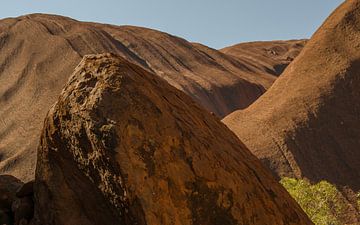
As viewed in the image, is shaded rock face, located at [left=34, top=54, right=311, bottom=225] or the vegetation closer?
shaded rock face, located at [left=34, top=54, right=311, bottom=225]

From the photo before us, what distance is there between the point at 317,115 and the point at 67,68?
3694 cm

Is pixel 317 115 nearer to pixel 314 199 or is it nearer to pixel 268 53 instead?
pixel 314 199

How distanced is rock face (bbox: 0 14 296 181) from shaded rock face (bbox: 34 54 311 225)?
1716 inches

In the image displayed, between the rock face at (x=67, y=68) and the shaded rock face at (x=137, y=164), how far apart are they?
43581mm

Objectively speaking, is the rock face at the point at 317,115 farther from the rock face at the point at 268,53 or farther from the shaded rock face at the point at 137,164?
the rock face at the point at 268,53

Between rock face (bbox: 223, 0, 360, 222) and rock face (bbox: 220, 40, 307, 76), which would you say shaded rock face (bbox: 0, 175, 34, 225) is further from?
rock face (bbox: 220, 40, 307, 76)

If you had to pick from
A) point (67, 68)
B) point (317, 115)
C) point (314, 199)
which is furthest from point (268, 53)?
point (314, 199)

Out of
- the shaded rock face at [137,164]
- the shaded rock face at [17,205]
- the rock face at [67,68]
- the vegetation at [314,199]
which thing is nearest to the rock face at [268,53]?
the rock face at [67,68]

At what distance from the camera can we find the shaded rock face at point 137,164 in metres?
6.78

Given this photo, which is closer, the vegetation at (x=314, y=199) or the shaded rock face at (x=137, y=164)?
the shaded rock face at (x=137, y=164)

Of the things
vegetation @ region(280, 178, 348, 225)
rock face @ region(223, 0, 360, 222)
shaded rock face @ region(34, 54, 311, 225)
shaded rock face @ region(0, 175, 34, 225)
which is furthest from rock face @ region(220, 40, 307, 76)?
shaded rock face @ region(34, 54, 311, 225)

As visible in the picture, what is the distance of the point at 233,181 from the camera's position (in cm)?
723

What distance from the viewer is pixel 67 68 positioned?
Result: 6781 cm

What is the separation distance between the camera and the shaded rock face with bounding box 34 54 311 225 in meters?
6.78
